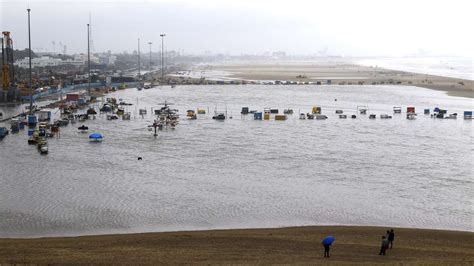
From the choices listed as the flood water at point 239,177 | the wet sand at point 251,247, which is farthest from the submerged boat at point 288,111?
the wet sand at point 251,247

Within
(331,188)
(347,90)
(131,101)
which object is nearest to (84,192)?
(331,188)

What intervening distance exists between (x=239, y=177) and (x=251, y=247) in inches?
265

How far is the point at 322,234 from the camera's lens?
39.7 ft

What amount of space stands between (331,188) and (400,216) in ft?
9.26

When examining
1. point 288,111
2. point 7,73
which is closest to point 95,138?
point 288,111

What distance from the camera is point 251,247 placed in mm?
10953

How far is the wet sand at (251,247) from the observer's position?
10047 mm

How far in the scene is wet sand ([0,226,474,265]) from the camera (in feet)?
33.0

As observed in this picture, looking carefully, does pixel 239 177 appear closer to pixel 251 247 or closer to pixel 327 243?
pixel 251 247

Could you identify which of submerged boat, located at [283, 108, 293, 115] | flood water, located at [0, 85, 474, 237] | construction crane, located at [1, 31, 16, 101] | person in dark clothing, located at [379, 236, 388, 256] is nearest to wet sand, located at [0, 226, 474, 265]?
person in dark clothing, located at [379, 236, 388, 256]

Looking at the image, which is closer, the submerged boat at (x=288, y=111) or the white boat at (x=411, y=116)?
the white boat at (x=411, y=116)

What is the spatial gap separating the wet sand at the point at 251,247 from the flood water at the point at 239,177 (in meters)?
0.79

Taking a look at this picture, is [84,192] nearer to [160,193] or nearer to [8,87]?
[160,193]

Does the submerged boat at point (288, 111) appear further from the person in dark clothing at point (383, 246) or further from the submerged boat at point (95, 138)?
the person in dark clothing at point (383, 246)
